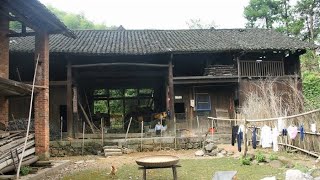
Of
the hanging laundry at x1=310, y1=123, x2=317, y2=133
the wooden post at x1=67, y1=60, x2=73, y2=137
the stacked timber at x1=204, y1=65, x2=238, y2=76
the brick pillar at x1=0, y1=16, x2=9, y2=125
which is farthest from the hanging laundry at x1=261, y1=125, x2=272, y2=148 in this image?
the wooden post at x1=67, y1=60, x2=73, y2=137

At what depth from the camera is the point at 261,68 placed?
1942 centimetres

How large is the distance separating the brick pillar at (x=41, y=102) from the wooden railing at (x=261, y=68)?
1129 cm

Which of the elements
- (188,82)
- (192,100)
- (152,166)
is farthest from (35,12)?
(192,100)

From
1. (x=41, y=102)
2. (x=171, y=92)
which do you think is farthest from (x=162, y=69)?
(x=41, y=102)

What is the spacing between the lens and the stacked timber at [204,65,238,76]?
755 inches

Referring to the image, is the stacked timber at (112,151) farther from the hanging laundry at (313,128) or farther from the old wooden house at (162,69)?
the hanging laundry at (313,128)

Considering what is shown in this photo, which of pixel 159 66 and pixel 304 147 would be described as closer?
pixel 304 147

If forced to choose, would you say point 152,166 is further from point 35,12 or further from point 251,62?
point 251,62

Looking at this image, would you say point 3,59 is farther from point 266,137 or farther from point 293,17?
point 293,17

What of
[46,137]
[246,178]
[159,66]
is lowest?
[246,178]

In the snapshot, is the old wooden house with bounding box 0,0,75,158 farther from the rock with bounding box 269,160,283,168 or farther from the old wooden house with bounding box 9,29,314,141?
the rock with bounding box 269,160,283,168

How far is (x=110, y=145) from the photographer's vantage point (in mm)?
16406

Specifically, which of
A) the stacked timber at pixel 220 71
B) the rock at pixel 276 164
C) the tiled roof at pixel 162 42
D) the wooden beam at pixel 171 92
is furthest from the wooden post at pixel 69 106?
the rock at pixel 276 164

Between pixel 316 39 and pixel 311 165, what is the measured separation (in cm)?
2726
